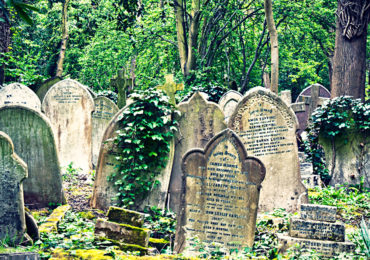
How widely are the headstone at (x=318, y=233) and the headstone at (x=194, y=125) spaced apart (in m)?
2.79

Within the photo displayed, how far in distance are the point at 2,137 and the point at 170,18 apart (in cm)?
1293

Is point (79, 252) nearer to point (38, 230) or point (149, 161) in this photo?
point (38, 230)

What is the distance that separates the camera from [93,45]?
19.7 meters

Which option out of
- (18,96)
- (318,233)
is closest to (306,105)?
(18,96)

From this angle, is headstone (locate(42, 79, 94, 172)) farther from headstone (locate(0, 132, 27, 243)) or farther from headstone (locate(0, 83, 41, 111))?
headstone (locate(0, 132, 27, 243))

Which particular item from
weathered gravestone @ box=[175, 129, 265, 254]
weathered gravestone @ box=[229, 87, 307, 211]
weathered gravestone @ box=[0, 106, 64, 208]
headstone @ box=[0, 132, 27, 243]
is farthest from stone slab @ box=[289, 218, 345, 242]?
weathered gravestone @ box=[0, 106, 64, 208]

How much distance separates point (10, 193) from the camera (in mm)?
5016

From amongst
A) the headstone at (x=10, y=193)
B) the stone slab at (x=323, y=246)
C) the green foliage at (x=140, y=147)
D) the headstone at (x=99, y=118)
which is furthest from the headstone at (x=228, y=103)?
the headstone at (x=10, y=193)

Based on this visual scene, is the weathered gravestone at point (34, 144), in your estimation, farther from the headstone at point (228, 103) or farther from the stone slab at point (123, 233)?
the headstone at point (228, 103)

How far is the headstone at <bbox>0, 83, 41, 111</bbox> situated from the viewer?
382 inches

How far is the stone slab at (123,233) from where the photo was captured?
4.96 metres

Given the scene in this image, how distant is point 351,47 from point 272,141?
4.79 meters

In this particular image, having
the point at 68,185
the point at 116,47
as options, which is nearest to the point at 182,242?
the point at 68,185

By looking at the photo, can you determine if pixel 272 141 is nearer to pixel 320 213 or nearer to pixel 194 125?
pixel 194 125
